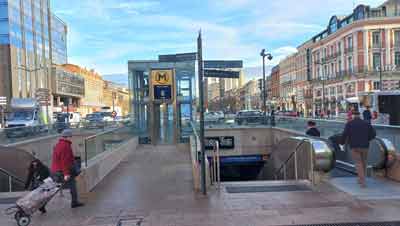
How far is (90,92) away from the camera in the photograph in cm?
11844

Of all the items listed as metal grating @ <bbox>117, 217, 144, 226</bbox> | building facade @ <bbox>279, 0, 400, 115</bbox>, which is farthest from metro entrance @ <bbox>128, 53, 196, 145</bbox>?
building facade @ <bbox>279, 0, 400, 115</bbox>

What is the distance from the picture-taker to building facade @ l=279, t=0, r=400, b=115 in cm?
6612

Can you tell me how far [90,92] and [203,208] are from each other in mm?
115533

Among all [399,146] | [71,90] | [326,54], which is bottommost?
[399,146]

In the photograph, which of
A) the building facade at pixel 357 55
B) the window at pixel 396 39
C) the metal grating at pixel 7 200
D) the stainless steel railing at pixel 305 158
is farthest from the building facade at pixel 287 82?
the metal grating at pixel 7 200

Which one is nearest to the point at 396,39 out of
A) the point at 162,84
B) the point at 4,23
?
the point at 162,84

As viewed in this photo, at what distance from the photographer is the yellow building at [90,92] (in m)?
106

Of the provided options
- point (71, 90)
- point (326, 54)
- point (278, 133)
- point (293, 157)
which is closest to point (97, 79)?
point (71, 90)

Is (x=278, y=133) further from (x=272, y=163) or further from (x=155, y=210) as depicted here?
(x=155, y=210)

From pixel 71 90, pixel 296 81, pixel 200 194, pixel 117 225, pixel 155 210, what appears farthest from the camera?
pixel 296 81

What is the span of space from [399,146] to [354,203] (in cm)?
314

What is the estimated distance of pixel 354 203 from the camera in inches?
304

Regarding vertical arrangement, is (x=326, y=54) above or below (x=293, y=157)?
above

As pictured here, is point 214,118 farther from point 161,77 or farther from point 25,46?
point 25,46
